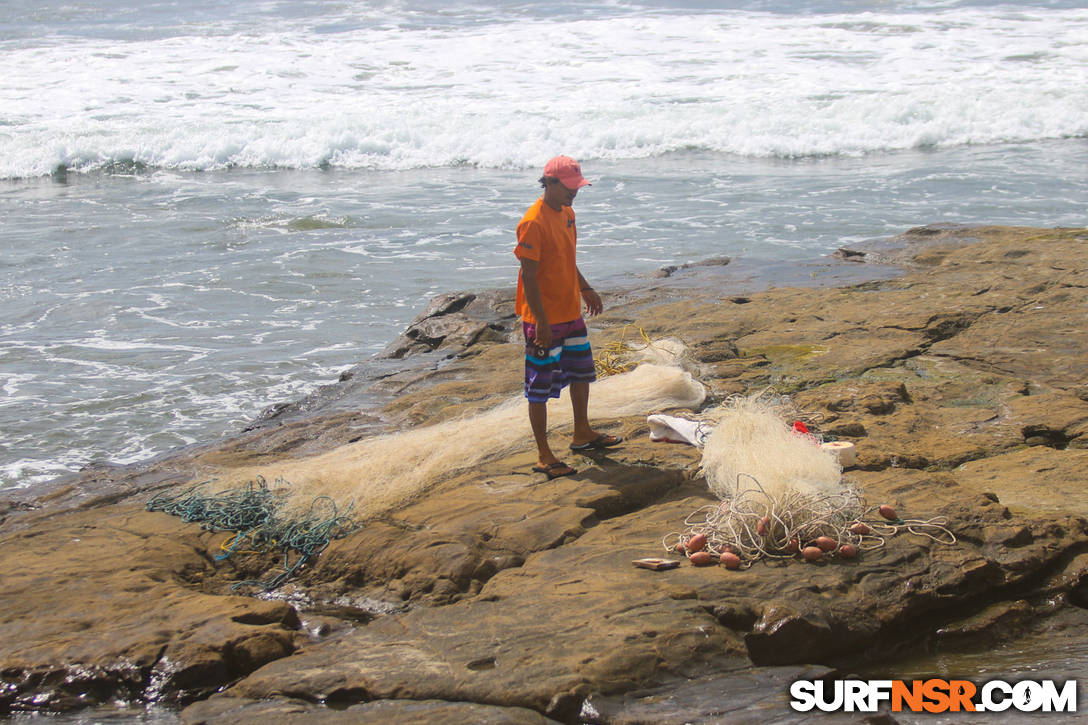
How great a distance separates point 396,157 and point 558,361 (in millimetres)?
16280

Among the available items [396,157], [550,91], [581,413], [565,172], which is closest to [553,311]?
[581,413]

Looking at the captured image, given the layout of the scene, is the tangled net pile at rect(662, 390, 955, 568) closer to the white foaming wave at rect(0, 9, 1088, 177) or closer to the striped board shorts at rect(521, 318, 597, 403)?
the striped board shorts at rect(521, 318, 597, 403)

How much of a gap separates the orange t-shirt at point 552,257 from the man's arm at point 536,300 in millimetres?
45

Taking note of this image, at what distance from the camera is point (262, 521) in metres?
4.77

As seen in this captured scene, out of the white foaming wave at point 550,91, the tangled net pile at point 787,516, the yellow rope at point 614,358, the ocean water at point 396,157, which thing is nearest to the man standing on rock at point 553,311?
the tangled net pile at point 787,516

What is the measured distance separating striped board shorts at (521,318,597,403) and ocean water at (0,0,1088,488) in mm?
3294

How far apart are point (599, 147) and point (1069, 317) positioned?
14.6 meters

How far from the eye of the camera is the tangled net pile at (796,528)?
3771 millimetres

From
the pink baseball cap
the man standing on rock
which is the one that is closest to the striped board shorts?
the man standing on rock

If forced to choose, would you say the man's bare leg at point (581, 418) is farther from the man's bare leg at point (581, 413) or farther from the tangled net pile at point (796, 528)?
the tangled net pile at point (796, 528)

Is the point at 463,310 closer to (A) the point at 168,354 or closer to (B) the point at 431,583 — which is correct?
(A) the point at 168,354

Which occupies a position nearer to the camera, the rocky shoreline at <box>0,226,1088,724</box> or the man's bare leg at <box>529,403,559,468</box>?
the rocky shoreline at <box>0,226,1088,724</box>

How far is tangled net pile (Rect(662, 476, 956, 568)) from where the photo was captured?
3.77 meters

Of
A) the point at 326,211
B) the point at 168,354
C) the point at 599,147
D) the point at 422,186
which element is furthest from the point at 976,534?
the point at 599,147
